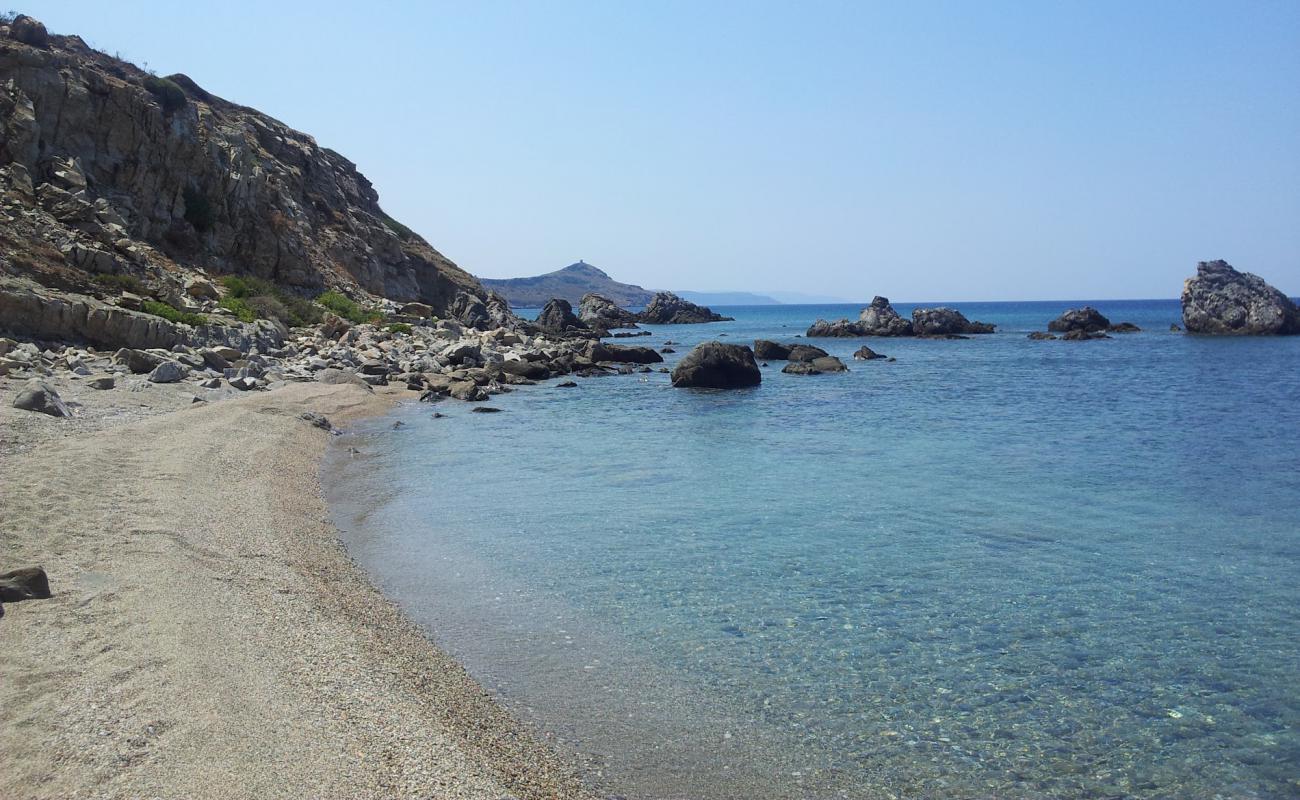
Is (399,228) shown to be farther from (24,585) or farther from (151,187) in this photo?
(24,585)

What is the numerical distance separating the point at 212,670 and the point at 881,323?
79091 mm

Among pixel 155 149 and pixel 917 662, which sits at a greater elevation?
pixel 155 149

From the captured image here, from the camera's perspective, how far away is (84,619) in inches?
268

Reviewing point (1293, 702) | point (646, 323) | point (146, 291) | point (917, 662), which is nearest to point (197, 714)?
point (917, 662)

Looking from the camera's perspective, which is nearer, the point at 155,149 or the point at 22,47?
the point at 22,47

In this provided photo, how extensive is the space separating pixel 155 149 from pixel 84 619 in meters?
40.7

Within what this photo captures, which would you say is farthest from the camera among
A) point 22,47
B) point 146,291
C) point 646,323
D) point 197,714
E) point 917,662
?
point 646,323

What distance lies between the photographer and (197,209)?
1647 inches

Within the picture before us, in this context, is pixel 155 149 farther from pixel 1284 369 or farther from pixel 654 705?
pixel 1284 369

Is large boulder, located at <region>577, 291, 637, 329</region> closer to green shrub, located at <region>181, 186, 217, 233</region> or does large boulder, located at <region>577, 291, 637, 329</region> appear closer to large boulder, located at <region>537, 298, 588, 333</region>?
large boulder, located at <region>537, 298, 588, 333</region>

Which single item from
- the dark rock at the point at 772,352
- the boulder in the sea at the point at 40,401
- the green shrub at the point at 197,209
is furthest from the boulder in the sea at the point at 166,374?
the dark rock at the point at 772,352

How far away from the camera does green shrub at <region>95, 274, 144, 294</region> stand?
89.6 ft

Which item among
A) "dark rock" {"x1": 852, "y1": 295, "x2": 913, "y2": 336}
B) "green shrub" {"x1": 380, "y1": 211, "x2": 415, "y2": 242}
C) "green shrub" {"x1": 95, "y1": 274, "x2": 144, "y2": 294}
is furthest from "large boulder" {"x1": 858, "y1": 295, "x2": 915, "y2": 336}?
"green shrub" {"x1": 95, "y1": 274, "x2": 144, "y2": 294}

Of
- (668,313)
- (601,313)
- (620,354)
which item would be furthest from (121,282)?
(668,313)
